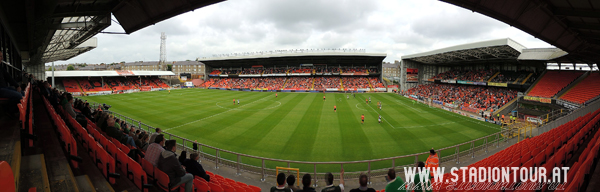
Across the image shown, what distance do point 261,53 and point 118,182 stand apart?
60.8 meters

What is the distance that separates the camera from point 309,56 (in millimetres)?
58344

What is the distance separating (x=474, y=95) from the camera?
32094 mm

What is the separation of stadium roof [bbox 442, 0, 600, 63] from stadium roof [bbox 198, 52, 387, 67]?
4729 centimetres

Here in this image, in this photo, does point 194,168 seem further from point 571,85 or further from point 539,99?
point 571,85

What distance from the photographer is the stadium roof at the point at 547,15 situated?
6582mm

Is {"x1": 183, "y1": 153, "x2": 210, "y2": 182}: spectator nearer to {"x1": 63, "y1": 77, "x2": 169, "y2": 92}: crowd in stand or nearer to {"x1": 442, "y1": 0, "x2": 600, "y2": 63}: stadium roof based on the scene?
{"x1": 442, "y1": 0, "x2": 600, "y2": 63}: stadium roof

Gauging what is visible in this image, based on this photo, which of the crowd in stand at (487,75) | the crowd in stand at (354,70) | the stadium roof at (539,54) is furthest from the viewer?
the crowd in stand at (354,70)

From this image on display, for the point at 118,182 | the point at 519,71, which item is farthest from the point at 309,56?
the point at 118,182

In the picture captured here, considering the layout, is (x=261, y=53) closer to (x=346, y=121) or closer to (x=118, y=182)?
(x=346, y=121)

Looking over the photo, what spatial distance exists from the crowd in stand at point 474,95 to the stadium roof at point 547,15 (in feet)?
68.0

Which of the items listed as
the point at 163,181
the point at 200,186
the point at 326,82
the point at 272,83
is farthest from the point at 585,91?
the point at 272,83

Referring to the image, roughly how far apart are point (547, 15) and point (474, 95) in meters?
29.8

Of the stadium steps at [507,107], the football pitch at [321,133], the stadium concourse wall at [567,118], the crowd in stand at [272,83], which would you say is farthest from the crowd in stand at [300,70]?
the stadium concourse wall at [567,118]

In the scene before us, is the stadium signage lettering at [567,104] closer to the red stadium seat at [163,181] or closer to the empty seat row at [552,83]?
the empty seat row at [552,83]
